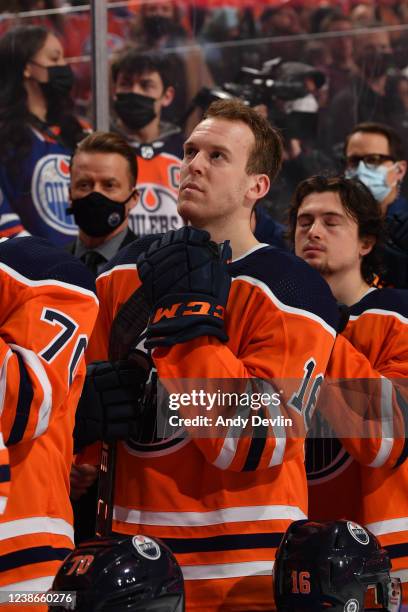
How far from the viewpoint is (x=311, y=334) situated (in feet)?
6.75

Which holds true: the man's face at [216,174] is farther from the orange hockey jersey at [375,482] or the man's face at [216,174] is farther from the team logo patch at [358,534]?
the team logo patch at [358,534]

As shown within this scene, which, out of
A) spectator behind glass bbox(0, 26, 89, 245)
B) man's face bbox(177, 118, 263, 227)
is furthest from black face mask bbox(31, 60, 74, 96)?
man's face bbox(177, 118, 263, 227)

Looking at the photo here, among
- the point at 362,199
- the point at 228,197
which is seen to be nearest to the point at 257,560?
the point at 228,197

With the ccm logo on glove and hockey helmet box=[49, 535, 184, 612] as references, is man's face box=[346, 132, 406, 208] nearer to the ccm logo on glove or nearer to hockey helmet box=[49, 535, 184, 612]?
the ccm logo on glove

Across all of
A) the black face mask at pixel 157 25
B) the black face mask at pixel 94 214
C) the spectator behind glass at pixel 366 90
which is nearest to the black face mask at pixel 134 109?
the black face mask at pixel 157 25

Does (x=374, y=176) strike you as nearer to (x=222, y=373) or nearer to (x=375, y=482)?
(x=375, y=482)

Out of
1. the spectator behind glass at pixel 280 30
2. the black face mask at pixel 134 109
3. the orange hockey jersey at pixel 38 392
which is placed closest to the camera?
the orange hockey jersey at pixel 38 392

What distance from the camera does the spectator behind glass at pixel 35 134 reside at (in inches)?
137

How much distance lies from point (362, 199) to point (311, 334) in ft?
2.68

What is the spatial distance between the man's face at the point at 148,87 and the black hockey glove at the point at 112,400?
71.3 inches

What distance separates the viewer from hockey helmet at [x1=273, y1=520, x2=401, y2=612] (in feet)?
6.01

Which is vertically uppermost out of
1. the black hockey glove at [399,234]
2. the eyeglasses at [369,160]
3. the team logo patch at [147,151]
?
the team logo patch at [147,151]

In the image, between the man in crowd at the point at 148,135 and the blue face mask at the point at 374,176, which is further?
the blue face mask at the point at 374,176

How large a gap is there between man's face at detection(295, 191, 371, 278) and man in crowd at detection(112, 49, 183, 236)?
1.01 m
